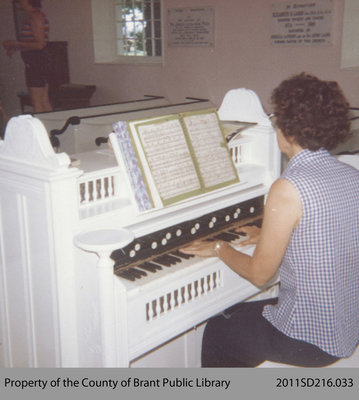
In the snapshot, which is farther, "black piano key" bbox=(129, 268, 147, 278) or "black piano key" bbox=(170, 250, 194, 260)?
"black piano key" bbox=(170, 250, 194, 260)

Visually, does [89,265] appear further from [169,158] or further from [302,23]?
[302,23]

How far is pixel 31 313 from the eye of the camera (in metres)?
2.00

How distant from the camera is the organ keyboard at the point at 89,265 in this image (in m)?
1.72

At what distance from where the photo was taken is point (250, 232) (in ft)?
7.80

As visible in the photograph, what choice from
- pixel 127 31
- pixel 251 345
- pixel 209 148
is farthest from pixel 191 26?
pixel 251 345

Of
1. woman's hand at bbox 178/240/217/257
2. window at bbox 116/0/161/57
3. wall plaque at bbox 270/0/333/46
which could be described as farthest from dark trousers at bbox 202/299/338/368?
window at bbox 116/0/161/57

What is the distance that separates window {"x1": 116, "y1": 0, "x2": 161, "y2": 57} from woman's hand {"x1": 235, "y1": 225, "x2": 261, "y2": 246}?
6124 millimetres

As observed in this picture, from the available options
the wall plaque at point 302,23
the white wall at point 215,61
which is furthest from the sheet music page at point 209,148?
the wall plaque at point 302,23

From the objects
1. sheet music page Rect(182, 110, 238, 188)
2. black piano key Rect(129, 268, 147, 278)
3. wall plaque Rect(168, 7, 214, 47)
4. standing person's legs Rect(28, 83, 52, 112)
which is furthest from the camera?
wall plaque Rect(168, 7, 214, 47)

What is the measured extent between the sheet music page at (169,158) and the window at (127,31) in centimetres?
616

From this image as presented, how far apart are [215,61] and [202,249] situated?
521cm

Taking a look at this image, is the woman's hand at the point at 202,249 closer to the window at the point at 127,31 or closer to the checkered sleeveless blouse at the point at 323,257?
the checkered sleeveless blouse at the point at 323,257

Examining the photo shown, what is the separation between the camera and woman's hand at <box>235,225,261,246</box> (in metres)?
2.29

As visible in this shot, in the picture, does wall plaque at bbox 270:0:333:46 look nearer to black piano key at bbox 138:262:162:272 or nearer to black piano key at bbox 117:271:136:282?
black piano key at bbox 138:262:162:272
